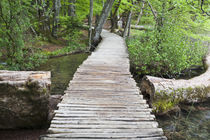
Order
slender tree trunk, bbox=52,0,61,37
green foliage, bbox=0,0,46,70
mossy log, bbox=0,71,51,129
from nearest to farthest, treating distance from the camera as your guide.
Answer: mossy log, bbox=0,71,51,129 < green foliage, bbox=0,0,46,70 < slender tree trunk, bbox=52,0,61,37

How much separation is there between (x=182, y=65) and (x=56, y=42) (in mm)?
12099

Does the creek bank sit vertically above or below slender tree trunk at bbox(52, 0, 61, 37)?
below

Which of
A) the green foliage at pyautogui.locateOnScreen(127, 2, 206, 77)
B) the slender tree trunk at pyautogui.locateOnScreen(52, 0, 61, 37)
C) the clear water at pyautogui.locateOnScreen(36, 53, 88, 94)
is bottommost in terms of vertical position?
the clear water at pyautogui.locateOnScreen(36, 53, 88, 94)

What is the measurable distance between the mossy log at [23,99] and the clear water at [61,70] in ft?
8.67

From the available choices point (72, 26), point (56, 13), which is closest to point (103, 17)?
point (72, 26)

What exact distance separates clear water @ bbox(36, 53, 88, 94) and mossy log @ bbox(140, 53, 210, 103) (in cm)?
357

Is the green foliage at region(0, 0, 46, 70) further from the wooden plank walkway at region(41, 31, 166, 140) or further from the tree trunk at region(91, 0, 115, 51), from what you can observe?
the tree trunk at region(91, 0, 115, 51)

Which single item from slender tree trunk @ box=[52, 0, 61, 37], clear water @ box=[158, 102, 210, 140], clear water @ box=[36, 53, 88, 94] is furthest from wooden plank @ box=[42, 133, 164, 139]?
slender tree trunk @ box=[52, 0, 61, 37]

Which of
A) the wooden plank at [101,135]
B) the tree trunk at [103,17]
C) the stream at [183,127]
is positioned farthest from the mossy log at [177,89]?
the tree trunk at [103,17]

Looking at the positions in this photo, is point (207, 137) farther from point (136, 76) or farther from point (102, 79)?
point (136, 76)

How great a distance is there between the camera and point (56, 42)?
1606 centimetres

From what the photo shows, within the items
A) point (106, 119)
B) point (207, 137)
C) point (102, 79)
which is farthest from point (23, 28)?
point (207, 137)

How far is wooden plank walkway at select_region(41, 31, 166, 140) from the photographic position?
2.95 metres

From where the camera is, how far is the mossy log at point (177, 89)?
5.46m
